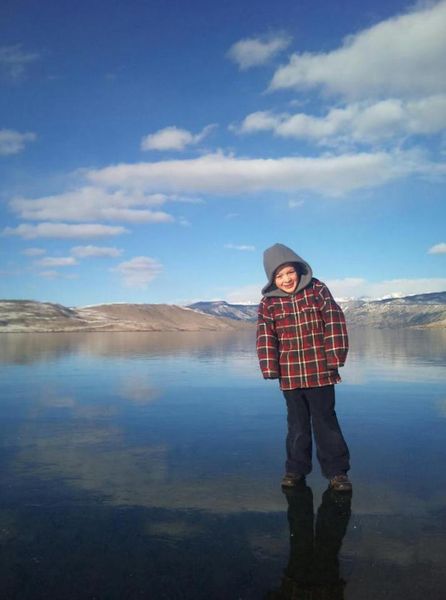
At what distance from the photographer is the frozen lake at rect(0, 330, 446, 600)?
331 cm

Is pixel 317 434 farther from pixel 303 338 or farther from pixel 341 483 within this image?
pixel 303 338

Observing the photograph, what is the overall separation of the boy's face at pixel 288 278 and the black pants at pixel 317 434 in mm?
1225

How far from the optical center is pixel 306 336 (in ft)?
18.0

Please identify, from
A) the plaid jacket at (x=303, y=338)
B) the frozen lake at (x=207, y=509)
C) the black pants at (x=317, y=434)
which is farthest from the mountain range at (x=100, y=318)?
the black pants at (x=317, y=434)

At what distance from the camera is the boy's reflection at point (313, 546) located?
3182 mm

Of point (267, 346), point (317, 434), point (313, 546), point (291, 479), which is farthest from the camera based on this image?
point (267, 346)

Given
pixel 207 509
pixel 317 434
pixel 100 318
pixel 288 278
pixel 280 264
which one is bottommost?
pixel 207 509

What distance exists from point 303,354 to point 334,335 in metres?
0.43

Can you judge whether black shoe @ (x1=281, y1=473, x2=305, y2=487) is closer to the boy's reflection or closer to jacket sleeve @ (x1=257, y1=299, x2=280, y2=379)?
the boy's reflection

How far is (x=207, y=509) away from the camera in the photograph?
15.2ft

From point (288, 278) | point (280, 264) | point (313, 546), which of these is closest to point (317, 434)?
point (313, 546)

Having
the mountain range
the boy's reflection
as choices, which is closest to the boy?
the boy's reflection

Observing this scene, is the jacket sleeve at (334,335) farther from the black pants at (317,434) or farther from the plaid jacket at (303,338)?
the black pants at (317,434)

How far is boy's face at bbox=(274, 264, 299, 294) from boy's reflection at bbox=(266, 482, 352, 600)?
2311 millimetres
